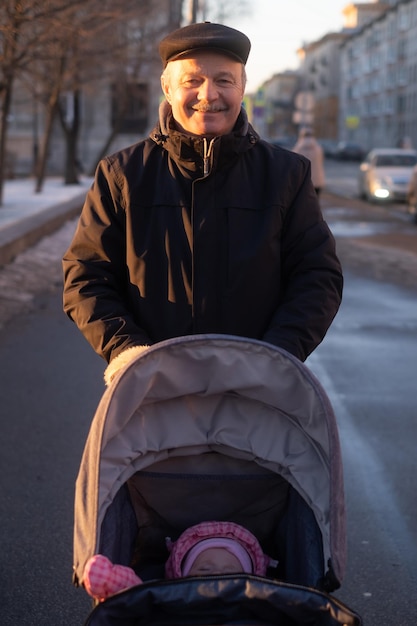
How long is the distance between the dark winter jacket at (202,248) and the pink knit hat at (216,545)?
54 centimetres

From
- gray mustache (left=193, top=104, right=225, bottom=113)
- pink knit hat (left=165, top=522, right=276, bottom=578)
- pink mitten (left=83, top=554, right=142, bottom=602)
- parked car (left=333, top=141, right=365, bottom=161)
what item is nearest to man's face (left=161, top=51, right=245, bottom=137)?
gray mustache (left=193, top=104, right=225, bottom=113)

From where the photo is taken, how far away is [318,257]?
2.90m

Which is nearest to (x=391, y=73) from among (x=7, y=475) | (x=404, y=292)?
(x=404, y=292)

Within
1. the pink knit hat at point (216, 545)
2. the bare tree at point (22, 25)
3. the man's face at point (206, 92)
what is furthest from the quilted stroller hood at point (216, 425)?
the bare tree at point (22, 25)

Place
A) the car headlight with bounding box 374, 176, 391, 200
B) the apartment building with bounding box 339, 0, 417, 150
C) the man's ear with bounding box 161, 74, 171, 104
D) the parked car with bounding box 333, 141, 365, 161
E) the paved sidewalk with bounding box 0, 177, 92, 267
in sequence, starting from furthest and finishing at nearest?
the apartment building with bounding box 339, 0, 417, 150
the parked car with bounding box 333, 141, 365, 161
the car headlight with bounding box 374, 176, 391, 200
the paved sidewalk with bounding box 0, 177, 92, 267
the man's ear with bounding box 161, 74, 171, 104

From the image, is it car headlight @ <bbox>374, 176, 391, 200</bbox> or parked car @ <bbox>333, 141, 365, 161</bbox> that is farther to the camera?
parked car @ <bbox>333, 141, 365, 161</bbox>

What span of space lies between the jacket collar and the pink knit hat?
1029 millimetres

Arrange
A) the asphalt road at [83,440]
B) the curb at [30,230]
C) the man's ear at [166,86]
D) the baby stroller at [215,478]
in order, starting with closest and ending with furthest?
the baby stroller at [215,478], the man's ear at [166,86], the asphalt road at [83,440], the curb at [30,230]

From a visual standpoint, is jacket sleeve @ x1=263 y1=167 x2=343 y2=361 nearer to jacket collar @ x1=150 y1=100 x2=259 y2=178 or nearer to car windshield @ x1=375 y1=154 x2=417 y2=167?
jacket collar @ x1=150 y1=100 x2=259 y2=178

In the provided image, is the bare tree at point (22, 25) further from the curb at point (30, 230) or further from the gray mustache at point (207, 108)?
the gray mustache at point (207, 108)

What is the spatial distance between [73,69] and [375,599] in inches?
774

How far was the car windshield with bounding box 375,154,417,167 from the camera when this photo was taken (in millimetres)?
29781

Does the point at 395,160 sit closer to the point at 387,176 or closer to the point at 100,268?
the point at 387,176

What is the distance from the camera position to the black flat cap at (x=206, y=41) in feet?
9.09
